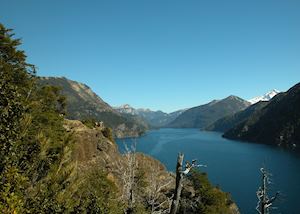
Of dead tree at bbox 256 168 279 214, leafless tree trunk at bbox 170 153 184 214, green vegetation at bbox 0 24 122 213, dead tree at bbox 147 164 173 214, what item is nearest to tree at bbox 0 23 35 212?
green vegetation at bbox 0 24 122 213

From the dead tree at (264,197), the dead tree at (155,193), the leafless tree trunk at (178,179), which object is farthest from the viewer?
the dead tree at (155,193)

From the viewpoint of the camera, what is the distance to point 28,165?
13734mm

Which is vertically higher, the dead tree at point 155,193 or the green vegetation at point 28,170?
the green vegetation at point 28,170

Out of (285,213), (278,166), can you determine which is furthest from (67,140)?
(278,166)

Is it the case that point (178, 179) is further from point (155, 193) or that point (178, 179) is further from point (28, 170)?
point (155, 193)

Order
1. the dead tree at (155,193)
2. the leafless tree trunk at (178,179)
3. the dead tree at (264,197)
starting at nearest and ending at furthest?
the leafless tree trunk at (178,179) → the dead tree at (264,197) → the dead tree at (155,193)

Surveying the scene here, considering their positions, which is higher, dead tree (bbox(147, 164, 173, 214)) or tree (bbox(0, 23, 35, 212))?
tree (bbox(0, 23, 35, 212))

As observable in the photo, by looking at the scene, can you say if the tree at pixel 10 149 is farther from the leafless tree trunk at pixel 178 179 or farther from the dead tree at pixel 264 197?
the dead tree at pixel 264 197

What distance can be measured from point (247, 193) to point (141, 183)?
52.8m

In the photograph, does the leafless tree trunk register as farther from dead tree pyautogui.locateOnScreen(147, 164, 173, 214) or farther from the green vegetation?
dead tree pyautogui.locateOnScreen(147, 164, 173, 214)

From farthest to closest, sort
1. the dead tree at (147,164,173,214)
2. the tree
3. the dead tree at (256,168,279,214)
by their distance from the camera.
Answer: the dead tree at (147,164,173,214)
the dead tree at (256,168,279,214)
the tree

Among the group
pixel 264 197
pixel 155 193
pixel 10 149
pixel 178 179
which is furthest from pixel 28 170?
pixel 264 197

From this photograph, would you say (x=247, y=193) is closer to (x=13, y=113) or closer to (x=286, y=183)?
(x=286, y=183)

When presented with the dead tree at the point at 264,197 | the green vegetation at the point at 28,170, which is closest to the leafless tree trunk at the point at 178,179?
the green vegetation at the point at 28,170
